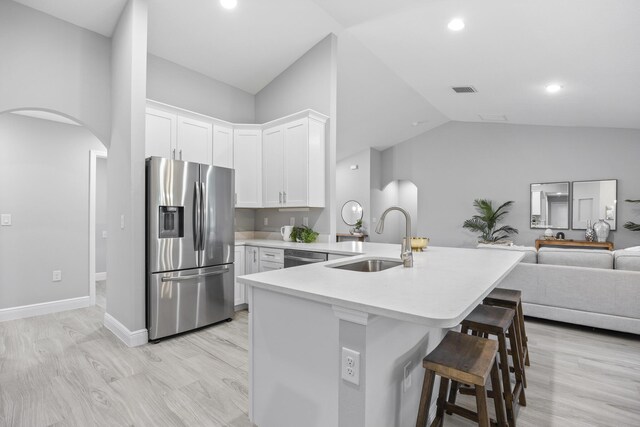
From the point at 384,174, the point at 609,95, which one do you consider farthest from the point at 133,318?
the point at 384,174

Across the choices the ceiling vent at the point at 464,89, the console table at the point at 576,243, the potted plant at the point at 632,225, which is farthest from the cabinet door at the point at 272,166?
the potted plant at the point at 632,225

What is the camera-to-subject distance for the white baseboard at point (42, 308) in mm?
3576

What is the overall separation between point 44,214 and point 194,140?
2023mm

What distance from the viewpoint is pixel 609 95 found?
4285 millimetres

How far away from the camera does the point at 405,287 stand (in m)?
1.37

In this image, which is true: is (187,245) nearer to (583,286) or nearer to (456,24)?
(456,24)

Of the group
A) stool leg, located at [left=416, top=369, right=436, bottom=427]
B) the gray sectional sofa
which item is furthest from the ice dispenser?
the gray sectional sofa

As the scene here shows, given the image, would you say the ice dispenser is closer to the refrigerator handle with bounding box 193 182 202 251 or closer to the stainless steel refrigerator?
the stainless steel refrigerator

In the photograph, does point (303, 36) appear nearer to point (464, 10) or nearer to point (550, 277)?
point (464, 10)

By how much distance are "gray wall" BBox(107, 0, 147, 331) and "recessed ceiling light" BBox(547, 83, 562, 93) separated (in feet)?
16.1

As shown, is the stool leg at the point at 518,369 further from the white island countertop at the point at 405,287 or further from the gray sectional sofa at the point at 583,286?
the gray sectional sofa at the point at 583,286

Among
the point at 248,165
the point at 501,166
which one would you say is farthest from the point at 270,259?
the point at 501,166

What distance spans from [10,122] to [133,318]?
9.20ft

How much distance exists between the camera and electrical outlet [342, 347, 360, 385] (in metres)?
1.20
